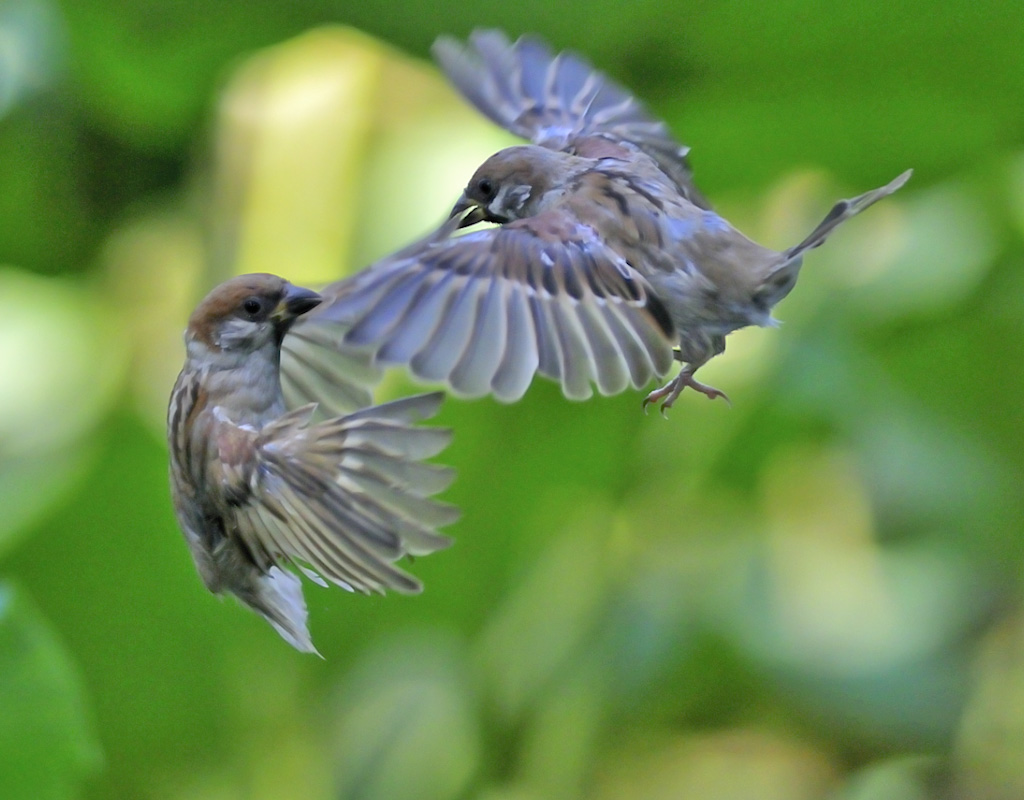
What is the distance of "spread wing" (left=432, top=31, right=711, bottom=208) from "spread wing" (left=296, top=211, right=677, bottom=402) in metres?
0.39

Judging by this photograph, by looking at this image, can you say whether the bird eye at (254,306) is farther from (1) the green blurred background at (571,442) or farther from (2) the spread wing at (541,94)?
(1) the green blurred background at (571,442)

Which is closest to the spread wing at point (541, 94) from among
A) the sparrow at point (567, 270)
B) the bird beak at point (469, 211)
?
the sparrow at point (567, 270)

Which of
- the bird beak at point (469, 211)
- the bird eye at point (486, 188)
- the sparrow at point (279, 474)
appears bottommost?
the sparrow at point (279, 474)

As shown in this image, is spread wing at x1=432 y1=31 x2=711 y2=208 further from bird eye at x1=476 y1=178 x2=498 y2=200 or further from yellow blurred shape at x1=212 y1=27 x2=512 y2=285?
yellow blurred shape at x1=212 y1=27 x2=512 y2=285

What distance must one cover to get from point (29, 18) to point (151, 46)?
33 centimetres

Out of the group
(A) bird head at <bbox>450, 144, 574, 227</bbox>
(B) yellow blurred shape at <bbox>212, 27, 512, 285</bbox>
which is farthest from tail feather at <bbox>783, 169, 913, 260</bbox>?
(B) yellow blurred shape at <bbox>212, 27, 512, 285</bbox>

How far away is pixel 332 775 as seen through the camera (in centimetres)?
201

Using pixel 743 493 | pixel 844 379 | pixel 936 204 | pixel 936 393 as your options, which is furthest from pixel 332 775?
pixel 936 204

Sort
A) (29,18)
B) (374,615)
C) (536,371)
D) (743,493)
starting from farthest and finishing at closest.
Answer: (29,18)
(743,493)
(374,615)
(536,371)

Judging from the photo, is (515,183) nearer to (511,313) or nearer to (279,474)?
(511,313)

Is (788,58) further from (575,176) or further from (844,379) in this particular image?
(575,176)

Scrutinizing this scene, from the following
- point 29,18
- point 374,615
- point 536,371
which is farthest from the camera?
point 29,18

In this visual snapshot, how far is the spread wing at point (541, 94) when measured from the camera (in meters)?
1.53

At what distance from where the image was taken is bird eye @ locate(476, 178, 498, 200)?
1.23 meters
